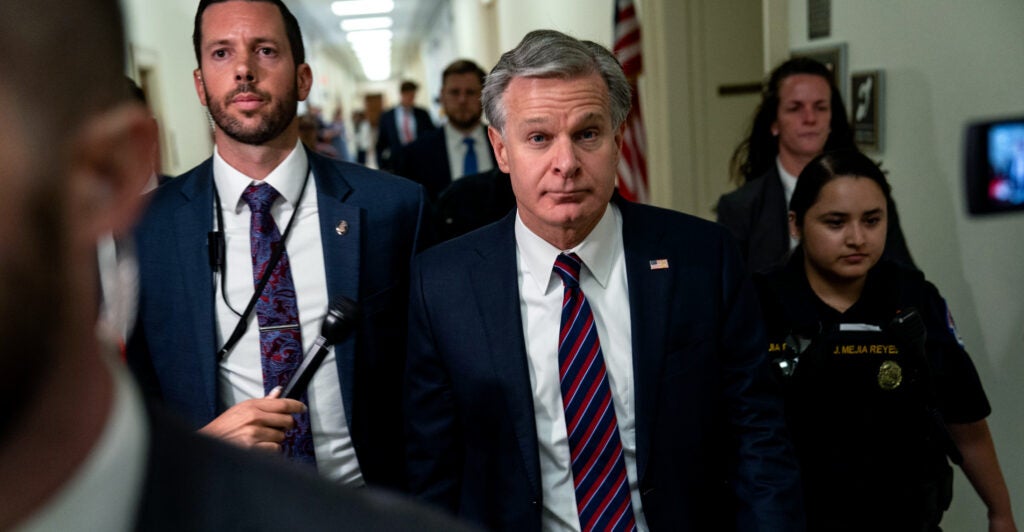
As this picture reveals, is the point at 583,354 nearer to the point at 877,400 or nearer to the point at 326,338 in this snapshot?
the point at 326,338

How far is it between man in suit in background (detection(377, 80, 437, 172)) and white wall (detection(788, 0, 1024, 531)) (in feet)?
19.6

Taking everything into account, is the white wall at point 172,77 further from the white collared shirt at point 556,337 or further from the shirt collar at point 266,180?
the white collared shirt at point 556,337

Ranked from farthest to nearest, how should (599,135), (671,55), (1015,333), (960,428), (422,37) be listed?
(422,37), (671,55), (1015,333), (960,428), (599,135)

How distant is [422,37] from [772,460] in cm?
2502

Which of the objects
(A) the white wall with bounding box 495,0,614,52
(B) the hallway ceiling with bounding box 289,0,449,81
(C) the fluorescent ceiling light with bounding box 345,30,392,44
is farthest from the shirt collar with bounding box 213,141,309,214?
(C) the fluorescent ceiling light with bounding box 345,30,392,44

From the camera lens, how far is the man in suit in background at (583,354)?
1601 millimetres

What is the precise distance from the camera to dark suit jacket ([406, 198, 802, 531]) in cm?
161

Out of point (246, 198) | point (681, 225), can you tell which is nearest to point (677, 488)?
point (681, 225)

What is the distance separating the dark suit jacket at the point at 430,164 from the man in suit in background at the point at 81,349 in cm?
446

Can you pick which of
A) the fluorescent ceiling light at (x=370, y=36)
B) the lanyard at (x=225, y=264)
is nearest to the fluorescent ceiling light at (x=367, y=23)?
the fluorescent ceiling light at (x=370, y=36)

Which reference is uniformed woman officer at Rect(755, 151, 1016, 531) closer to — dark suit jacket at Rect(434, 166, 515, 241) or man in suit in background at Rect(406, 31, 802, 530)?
man in suit in background at Rect(406, 31, 802, 530)

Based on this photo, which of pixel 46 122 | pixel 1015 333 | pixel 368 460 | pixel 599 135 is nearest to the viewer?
pixel 46 122

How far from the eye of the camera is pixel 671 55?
498 centimetres

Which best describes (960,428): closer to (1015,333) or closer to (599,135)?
(1015,333)
